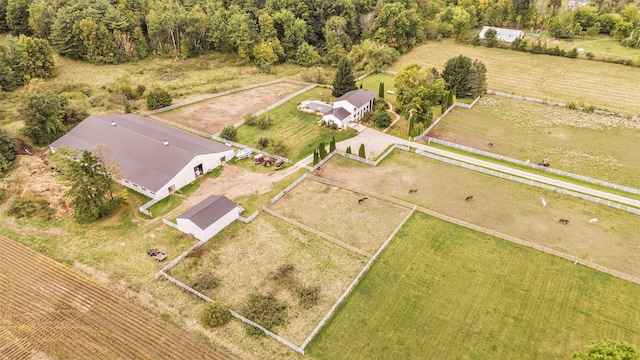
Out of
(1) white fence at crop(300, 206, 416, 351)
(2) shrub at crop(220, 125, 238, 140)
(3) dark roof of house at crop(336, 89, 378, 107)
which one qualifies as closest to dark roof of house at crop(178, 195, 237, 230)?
(1) white fence at crop(300, 206, 416, 351)

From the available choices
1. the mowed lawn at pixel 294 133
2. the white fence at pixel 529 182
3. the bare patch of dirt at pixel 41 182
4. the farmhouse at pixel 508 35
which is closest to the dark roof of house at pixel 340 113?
the mowed lawn at pixel 294 133

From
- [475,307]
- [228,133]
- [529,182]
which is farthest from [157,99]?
[475,307]

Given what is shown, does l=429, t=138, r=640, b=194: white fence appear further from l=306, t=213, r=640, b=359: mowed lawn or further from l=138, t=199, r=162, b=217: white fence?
l=138, t=199, r=162, b=217: white fence

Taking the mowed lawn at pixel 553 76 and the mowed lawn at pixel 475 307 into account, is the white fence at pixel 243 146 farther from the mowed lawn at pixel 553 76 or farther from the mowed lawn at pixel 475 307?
the mowed lawn at pixel 553 76

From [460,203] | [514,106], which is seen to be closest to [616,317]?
[460,203]

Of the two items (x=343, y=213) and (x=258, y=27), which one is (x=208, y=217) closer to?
(x=343, y=213)
